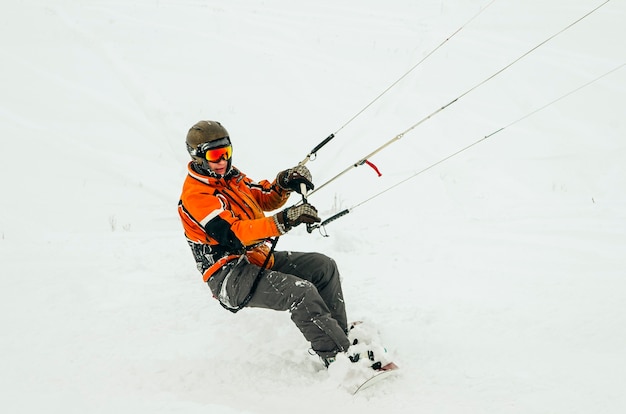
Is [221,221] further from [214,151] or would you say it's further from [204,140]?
[204,140]

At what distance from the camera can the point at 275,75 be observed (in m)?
12.7

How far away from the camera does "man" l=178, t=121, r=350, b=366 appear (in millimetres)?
3391

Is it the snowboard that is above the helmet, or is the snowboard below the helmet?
below

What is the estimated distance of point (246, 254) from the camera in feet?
12.5

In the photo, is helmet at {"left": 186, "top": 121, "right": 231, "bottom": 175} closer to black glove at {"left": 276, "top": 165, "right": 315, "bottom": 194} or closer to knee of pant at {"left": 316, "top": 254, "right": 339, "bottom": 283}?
black glove at {"left": 276, "top": 165, "right": 315, "bottom": 194}

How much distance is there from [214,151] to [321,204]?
420cm

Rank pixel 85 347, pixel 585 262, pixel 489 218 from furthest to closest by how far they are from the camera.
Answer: pixel 489 218 → pixel 585 262 → pixel 85 347

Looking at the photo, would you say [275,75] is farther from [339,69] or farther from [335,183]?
[335,183]

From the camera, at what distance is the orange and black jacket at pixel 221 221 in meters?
3.41

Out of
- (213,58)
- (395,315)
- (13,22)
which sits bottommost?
(395,315)

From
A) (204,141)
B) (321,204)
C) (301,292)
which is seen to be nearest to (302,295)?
(301,292)

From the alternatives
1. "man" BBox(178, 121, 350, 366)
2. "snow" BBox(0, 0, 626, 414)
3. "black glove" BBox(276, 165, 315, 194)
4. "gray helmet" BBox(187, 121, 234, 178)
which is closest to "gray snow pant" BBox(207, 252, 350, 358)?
"man" BBox(178, 121, 350, 366)

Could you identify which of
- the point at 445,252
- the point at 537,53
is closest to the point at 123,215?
the point at 445,252

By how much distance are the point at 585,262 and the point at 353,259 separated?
7.08 ft
